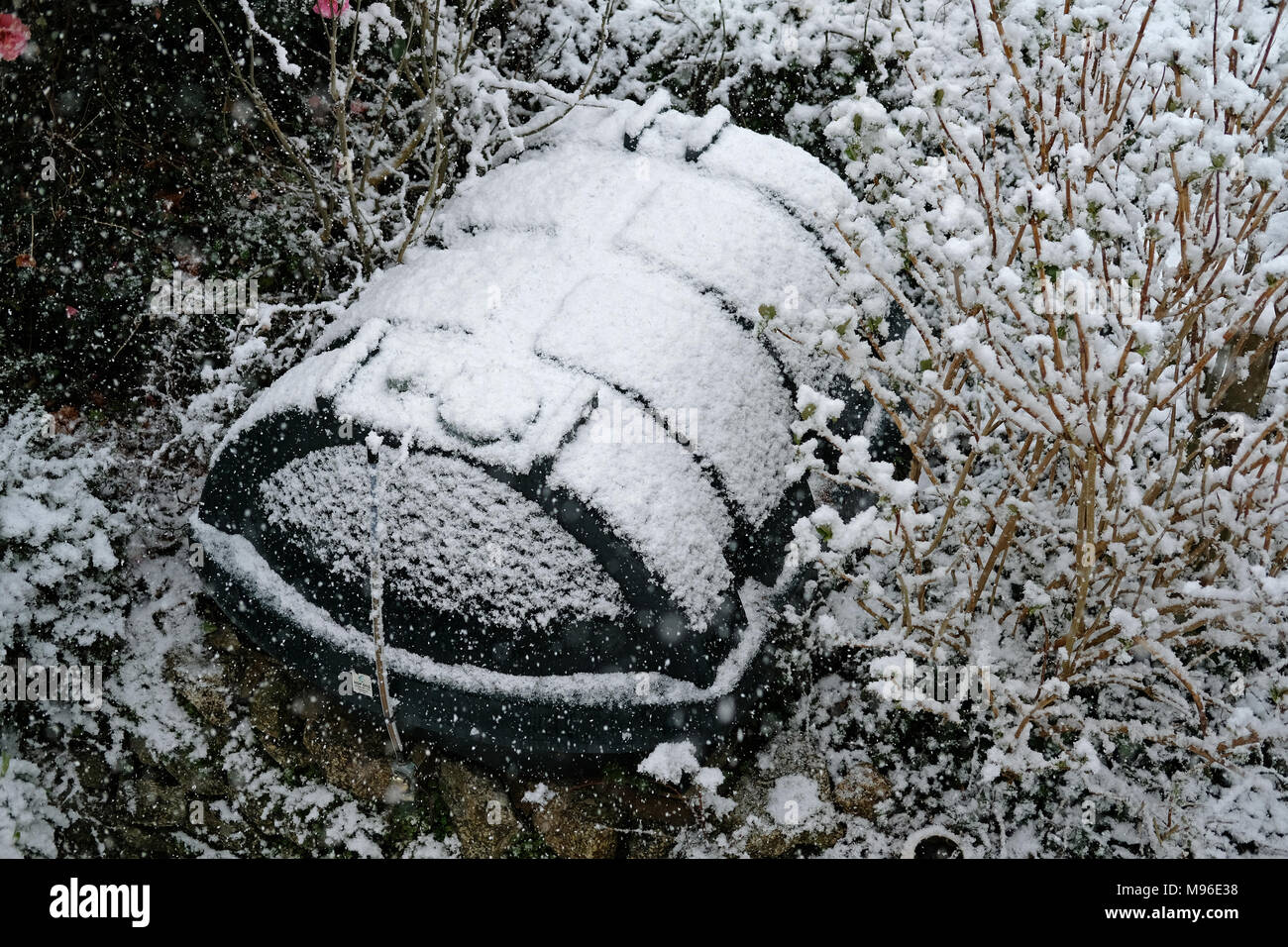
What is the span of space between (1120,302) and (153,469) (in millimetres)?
3929

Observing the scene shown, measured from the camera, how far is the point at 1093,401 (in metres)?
2.31

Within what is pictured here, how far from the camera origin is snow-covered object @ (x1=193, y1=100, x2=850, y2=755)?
2656 mm

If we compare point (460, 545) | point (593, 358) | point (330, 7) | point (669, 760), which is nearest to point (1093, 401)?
point (593, 358)

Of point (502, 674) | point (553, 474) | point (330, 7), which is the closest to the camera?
point (553, 474)

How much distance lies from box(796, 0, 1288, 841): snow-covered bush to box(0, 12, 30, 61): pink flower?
132 inches

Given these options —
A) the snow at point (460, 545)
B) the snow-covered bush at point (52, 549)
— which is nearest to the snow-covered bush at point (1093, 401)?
the snow at point (460, 545)

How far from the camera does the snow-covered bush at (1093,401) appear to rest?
7.59 ft

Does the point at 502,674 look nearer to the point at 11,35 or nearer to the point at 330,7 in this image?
the point at 330,7

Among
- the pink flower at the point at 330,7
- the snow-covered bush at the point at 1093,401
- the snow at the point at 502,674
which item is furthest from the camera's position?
the pink flower at the point at 330,7

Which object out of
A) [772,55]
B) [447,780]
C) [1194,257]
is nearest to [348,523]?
[447,780]

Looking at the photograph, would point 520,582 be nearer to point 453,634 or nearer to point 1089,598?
point 453,634

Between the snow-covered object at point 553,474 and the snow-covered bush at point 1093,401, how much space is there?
14.0 inches

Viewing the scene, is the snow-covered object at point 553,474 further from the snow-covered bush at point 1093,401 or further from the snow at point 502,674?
the snow-covered bush at point 1093,401

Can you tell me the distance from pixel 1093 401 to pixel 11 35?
4.20m
